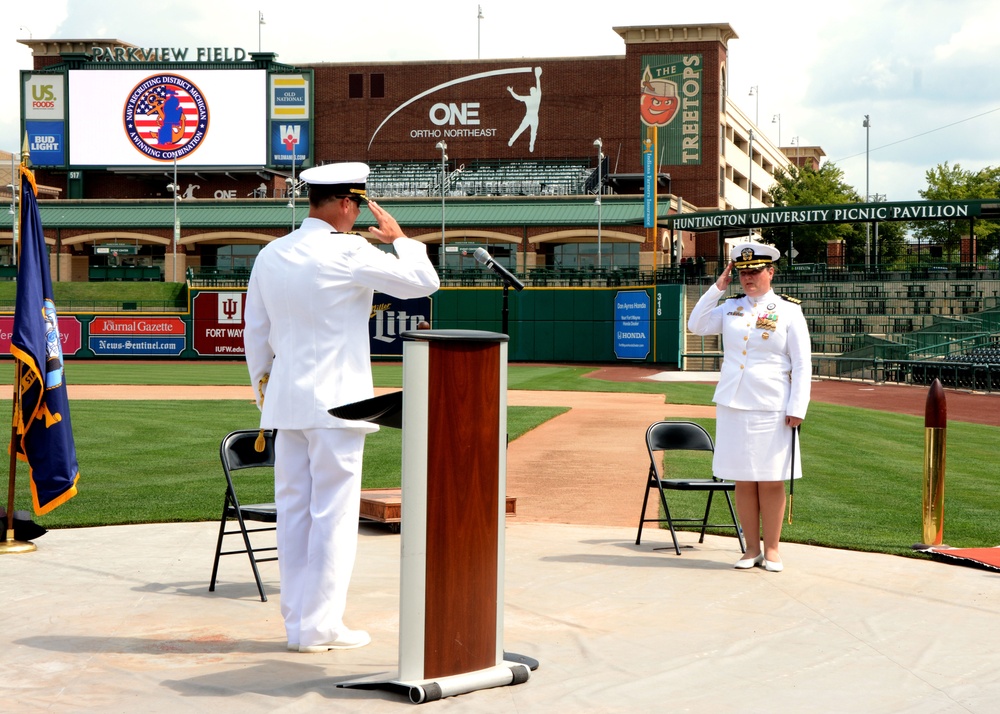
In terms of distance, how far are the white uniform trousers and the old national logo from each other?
65974 mm

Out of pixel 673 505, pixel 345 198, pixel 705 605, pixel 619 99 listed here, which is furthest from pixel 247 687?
pixel 619 99

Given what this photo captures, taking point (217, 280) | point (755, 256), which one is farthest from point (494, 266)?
point (217, 280)

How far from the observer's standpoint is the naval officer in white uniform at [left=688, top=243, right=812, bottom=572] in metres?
7.39

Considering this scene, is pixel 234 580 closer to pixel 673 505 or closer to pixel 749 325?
pixel 749 325

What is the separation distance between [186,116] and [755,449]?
216ft

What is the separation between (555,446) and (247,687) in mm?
11138

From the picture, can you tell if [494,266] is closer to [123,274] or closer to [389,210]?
[389,210]

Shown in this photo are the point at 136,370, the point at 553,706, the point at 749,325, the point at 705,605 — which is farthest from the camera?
the point at 136,370

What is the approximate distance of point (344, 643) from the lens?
5.28 meters

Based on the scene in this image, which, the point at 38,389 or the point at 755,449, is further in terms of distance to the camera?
the point at 38,389

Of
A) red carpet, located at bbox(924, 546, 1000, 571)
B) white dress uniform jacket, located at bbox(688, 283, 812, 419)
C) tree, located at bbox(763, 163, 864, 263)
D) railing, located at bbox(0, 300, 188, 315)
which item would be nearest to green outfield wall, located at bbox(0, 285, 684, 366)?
railing, located at bbox(0, 300, 188, 315)

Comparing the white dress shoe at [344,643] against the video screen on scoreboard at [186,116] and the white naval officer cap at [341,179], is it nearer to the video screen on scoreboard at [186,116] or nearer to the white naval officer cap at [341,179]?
the white naval officer cap at [341,179]

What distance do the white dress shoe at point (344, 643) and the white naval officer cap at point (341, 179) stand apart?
2.16 meters

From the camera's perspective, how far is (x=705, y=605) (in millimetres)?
6281
